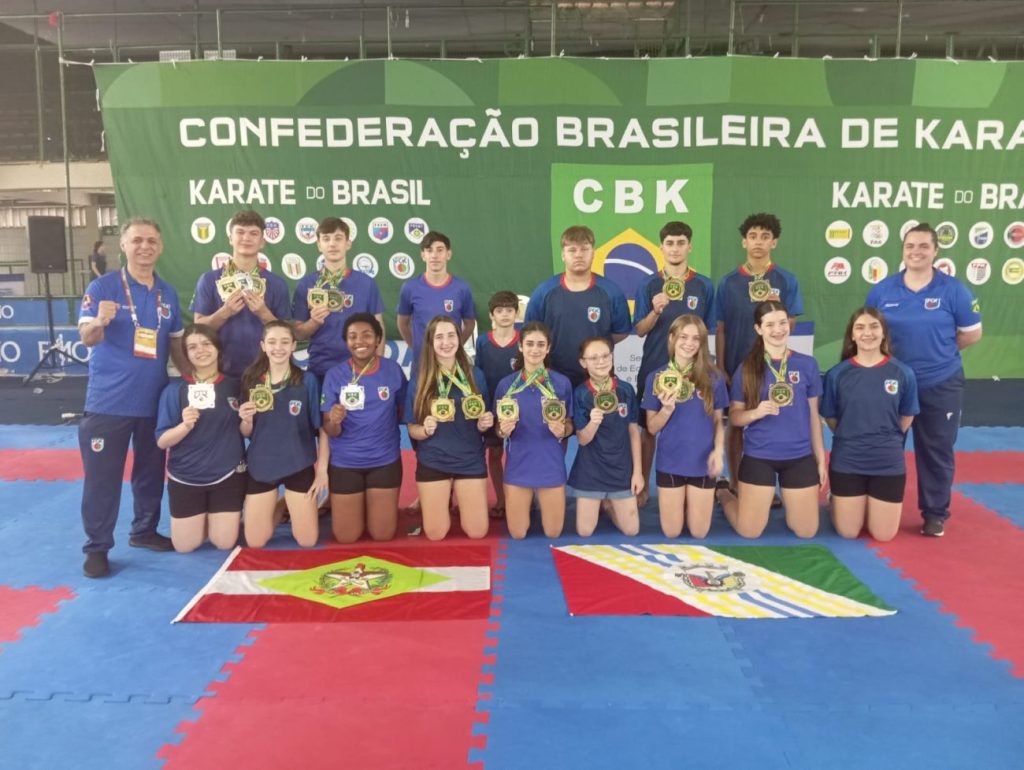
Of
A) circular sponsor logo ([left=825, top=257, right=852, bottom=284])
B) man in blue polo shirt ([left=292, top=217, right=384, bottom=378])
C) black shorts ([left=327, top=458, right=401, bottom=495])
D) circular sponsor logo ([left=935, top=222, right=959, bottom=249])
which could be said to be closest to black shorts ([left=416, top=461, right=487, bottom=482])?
black shorts ([left=327, top=458, right=401, bottom=495])

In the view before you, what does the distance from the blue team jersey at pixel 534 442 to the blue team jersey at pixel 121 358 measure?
2.17 metres

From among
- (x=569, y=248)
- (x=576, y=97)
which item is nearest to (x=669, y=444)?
(x=569, y=248)

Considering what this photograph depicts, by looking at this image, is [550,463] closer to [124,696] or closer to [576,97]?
[124,696]

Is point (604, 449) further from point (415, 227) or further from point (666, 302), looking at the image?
point (415, 227)

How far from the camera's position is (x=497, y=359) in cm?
557

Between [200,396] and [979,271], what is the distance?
30.6ft

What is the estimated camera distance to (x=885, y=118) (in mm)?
9469

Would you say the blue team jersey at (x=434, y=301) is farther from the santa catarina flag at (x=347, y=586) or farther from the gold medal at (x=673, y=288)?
the santa catarina flag at (x=347, y=586)

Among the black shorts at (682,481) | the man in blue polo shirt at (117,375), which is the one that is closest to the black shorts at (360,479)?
the man in blue polo shirt at (117,375)

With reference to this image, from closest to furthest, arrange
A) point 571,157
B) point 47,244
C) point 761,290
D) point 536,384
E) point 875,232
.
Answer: point 536,384 → point 761,290 → point 571,157 → point 875,232 → point 47,244

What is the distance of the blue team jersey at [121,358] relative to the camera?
15.4 ft

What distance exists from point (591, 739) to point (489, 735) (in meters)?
0.39

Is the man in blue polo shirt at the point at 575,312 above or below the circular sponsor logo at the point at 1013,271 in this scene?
below

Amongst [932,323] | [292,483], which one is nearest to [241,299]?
[292,483]
